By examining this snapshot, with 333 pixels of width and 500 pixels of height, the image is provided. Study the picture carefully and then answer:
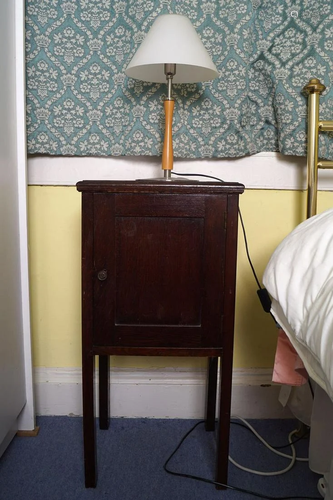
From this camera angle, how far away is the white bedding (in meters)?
0.69

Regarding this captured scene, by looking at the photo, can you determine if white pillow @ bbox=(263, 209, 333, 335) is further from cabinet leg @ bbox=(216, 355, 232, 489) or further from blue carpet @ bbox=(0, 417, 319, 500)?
blue carpet @ bbox=(0, 417, 319, 500)

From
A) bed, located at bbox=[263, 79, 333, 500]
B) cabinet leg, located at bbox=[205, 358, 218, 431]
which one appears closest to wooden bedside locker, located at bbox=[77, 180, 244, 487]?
bed, located at bbox=[263, 79, 333, 500]

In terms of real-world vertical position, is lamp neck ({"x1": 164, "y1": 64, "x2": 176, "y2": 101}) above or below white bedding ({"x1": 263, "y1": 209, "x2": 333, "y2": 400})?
above

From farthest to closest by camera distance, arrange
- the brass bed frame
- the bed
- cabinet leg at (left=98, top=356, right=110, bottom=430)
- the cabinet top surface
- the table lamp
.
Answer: cabinet leg at (left=98, top=356, right=110, bottom=430), the brass bed frame, the table lamp, the cabinet top surface, the bed

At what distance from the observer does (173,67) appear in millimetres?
1155

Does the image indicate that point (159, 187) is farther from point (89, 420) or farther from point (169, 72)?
point (89, 420)

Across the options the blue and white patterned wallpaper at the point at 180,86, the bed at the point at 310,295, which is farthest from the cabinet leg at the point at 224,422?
the blue and white patterned wallpaper at the point at 180,86

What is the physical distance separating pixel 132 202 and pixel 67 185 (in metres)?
0.47

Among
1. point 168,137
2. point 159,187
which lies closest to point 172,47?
point 168,137

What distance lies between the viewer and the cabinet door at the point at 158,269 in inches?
39.5

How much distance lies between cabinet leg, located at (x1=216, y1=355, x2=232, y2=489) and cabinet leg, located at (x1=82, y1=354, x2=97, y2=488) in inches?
Answer: 12.6

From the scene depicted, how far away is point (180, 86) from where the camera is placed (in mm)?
1328

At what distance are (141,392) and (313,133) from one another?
1.00 meters

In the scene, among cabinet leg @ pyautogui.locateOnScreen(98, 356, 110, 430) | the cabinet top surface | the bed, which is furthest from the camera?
cabinet leg @ pyautogui.locateOnScreen(98, 356, 110, 430)
